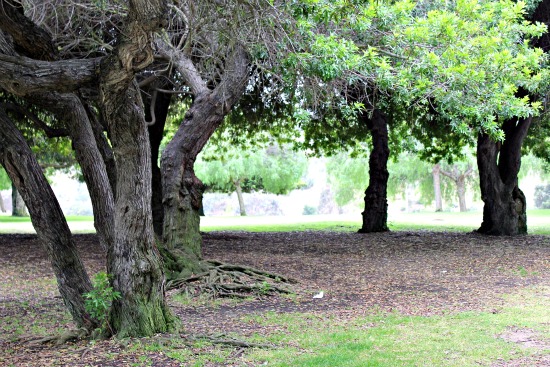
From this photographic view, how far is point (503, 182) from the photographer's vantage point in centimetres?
2044

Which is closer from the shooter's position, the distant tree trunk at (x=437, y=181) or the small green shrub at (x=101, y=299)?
the small green shrub at (x=101, y=299)

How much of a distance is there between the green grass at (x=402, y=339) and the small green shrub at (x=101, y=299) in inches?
61.7

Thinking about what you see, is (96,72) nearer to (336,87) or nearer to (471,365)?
(471,365)

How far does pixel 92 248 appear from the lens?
16812mm

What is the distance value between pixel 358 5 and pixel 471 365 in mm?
4741

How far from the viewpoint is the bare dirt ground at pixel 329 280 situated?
7055 mm

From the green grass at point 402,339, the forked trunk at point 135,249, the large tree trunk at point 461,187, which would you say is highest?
the large tree trunk at point 461,187

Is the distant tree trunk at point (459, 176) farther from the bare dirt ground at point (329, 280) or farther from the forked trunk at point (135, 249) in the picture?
the forked trunk at point (135, 249)

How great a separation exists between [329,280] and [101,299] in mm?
6074

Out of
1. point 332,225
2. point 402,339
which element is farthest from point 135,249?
point 332,225

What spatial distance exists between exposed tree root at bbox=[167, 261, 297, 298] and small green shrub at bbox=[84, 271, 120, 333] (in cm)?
340

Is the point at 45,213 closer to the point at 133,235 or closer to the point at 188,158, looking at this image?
the point at 133,235

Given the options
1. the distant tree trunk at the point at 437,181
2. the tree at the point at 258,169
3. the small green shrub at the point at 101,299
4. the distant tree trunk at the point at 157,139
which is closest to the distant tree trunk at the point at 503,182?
the distant tree trunk at the point at 157,139

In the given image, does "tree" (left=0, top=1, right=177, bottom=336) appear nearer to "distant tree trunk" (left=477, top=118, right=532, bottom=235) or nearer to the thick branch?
the thick branch
